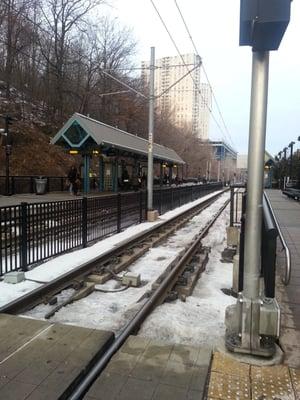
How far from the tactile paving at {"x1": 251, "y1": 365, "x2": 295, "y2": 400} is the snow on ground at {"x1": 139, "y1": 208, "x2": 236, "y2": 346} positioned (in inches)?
33.0

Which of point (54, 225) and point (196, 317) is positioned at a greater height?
point (54, 225)

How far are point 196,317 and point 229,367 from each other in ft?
5.36

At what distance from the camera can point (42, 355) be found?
12.7 ft

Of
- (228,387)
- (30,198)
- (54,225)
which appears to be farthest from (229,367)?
(30,198)

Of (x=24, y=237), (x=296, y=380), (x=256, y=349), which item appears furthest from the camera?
(x=24, y=237)

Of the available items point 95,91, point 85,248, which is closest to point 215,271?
point 85,248

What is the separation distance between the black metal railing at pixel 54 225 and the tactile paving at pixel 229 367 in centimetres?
428

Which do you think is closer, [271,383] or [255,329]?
[271,383]

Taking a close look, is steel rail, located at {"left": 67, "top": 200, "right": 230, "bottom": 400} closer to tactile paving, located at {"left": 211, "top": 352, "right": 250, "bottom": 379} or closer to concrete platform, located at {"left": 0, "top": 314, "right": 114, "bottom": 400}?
concrete platform, located at {"left": 0, "top": 314, "right": 114, "bottom": 400}

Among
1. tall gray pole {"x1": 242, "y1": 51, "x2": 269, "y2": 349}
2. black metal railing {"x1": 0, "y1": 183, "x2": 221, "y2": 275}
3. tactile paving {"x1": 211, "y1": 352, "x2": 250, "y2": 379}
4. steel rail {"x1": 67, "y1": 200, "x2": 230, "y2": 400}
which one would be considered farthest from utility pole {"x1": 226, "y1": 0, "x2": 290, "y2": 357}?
black metal railing {"x1": 0, "y1": 183, "x2": 221, "y2": 275}

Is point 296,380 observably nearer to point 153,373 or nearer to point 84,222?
point 153,373

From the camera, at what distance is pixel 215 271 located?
325 inches

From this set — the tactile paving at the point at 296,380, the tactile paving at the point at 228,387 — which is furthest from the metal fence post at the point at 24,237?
the tactile paving at the point at 296,380

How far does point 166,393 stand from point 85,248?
271 inches
